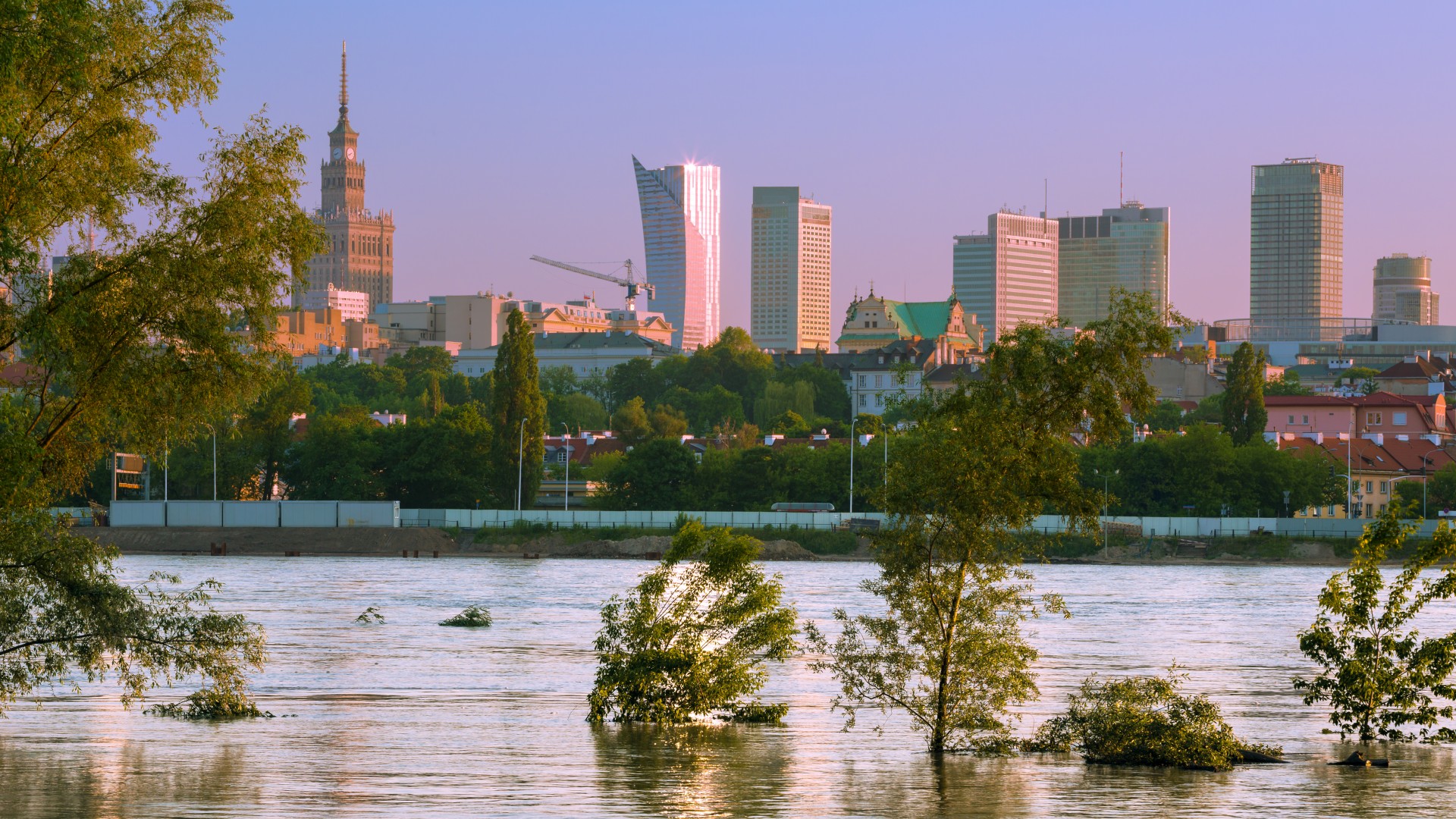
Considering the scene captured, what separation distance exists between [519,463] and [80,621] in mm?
85178

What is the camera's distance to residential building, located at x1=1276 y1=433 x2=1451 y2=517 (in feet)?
416

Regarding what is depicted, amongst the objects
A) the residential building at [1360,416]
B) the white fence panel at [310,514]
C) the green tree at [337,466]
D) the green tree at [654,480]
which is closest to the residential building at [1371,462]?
the residential building at [1360,416]

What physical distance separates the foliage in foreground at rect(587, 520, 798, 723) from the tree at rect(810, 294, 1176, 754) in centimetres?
325

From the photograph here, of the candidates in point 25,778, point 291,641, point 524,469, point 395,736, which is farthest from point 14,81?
point 524,469

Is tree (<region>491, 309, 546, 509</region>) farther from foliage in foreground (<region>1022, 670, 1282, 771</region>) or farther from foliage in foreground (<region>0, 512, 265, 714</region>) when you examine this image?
foliage in foreground (<region>0, 512, 265, 714</region>)

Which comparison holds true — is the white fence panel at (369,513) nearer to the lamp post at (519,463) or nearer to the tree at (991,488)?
the lamp post at (519,463)

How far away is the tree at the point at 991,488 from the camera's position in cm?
2589

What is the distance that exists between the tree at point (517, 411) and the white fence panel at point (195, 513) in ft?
56.2

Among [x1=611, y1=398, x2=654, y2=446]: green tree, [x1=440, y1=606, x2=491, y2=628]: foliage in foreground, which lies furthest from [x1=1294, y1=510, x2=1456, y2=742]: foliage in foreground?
[x1=611, y1=398, x2=654, y2=446]: green tree

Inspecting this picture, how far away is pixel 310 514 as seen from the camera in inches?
4464

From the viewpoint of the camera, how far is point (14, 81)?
22047 mm

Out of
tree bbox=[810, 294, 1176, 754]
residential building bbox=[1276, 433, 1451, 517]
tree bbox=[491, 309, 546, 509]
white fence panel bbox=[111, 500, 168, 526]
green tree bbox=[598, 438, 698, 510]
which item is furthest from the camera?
residential building bbox=[1276, 433, 1451, 517]

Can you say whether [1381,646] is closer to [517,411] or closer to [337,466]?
[517,411]

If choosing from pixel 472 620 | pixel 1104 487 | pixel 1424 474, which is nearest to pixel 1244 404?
pixel 1424 474
